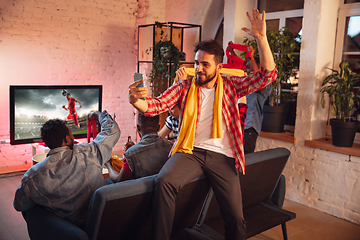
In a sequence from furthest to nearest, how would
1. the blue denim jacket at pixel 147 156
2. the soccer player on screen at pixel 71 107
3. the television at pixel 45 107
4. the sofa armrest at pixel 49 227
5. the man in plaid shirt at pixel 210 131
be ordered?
1. the soccer player on screen at pixel 71 107
2. the television at pixel 45 107
3. the blue denim jacket at pixel 147 156
4. the man in plaid shirt at pixel 210 131
5. the sofa armrest at pixel 49 227

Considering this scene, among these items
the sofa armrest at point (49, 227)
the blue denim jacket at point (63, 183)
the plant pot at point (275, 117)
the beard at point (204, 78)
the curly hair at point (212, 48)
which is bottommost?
the sofa armrest at point (49, 227)

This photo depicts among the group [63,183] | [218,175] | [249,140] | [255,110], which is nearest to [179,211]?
[218,175]

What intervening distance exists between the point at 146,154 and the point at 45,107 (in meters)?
2.75

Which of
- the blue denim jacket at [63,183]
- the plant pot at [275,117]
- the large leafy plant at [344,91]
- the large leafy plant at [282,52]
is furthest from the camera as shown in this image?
the plant pot at [275,117]

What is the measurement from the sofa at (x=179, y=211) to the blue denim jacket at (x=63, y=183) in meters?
0.08

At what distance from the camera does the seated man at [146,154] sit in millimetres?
2318

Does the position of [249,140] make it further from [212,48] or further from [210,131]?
[212,48]

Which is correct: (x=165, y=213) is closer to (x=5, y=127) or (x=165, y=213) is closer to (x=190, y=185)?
(x=190, y=185)

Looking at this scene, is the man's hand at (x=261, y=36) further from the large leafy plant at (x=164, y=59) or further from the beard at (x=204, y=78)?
the large leafy plant at (x=164, y=59)

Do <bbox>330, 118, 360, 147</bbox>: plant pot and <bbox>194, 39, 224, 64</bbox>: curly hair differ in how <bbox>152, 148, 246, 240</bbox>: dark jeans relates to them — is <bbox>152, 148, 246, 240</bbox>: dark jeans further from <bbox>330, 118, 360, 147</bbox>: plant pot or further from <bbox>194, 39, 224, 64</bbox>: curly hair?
<bbox>330, 118, 360, 147</bbox>: plant pot

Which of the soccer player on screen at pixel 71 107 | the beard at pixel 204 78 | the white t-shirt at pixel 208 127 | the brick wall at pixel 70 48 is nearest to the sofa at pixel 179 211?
the white t-shirt at pixel 208 127

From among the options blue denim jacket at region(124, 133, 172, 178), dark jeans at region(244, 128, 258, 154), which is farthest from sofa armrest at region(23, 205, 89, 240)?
dark jeans at region(244, 128, 258, 154)

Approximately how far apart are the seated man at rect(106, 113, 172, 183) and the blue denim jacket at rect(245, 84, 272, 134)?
1.18m

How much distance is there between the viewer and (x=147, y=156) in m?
2.35
